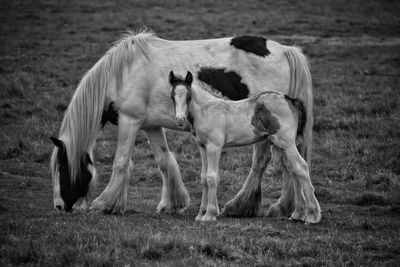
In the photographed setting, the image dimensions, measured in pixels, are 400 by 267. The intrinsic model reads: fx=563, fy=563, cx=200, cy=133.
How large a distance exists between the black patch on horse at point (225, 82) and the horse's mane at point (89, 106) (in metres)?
1.00

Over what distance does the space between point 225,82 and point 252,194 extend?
1.81 m

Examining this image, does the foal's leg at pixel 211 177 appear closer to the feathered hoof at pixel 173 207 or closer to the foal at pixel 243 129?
the foal at pixel 243 129

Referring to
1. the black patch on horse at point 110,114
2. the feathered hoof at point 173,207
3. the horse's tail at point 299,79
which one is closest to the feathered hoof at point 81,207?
the feathered hoof at point 173,207

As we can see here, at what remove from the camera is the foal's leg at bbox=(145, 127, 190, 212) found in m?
9.08

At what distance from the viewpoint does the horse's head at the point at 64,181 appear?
8.43m

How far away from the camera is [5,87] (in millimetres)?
16734

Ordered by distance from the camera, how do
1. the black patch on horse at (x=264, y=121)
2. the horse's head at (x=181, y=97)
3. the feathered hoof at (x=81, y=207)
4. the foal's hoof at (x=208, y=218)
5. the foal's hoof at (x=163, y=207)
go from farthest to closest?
the foal's hoof at (x=163, y=207) → the feathered hoof at (x=81, y=207) → the black patch on horse at (x=264, y=121) → the foal's hoof at (x=208, y=218) → the horse's head at (x=181, y=97)

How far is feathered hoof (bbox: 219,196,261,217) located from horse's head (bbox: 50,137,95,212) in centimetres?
222

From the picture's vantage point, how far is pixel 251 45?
9180mm

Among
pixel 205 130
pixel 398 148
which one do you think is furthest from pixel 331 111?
pixel 205 130

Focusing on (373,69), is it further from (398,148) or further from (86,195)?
(86,195)

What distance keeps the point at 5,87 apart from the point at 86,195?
30.3ft

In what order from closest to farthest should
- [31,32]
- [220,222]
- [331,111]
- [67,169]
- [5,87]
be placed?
1. [220,222]
2. [67,169]
3. [331,111]
4. [5,87]
5. [31,32]

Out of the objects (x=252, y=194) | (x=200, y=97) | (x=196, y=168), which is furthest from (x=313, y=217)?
(x=196, y=168)
